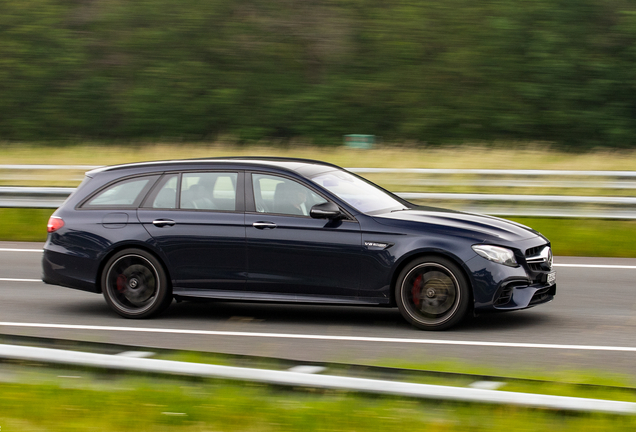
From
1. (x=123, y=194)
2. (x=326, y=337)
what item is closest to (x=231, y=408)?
(x=326, y=337)

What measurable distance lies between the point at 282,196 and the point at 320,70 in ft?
83.2

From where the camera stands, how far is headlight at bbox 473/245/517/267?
7617mm

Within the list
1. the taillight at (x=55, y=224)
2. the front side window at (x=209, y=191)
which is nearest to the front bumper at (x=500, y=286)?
the front side window at (x=209, y=191)

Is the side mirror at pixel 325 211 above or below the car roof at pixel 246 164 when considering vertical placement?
below

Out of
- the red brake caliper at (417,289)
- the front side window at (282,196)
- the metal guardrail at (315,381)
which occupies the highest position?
the front side window at (282,196)

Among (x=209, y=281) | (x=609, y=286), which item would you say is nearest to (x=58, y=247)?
(x=209, y=281)

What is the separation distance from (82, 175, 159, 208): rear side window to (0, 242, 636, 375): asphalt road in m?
1.10

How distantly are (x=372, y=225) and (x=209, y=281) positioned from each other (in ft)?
5.42

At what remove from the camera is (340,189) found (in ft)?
27.4

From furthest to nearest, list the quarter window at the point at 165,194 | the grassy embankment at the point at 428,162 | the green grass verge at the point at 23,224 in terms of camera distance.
Result: the green grass verge at the point at 23,224
the grassy embankment at the point at 428,162
the quarter window at the point at 165,194

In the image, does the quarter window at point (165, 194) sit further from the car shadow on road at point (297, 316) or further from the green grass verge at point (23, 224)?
the green grass verge at point (23, 224)

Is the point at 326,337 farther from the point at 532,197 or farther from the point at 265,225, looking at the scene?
the point at 532,197

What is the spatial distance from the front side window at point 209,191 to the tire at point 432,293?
1824 millimetres

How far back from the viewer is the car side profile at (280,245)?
7691mm
